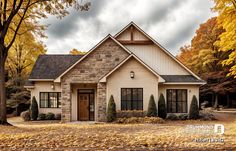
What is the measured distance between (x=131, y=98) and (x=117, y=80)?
1.76 meters

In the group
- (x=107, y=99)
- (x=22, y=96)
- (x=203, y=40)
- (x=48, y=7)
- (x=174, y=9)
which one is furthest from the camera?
(x=203, y=40)

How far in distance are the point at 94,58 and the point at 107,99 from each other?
131 inches

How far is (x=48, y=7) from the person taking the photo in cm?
1895

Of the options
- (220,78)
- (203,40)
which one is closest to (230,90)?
(220,78)

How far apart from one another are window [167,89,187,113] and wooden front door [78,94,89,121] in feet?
21.8

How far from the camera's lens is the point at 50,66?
28.3 meters

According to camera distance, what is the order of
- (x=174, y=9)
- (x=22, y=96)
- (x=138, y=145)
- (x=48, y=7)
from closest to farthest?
(x=138, y=145) → (x=174, y=9) → (x=48, y=7) → (x=22, y=96)

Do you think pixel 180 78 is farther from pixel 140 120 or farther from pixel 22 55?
pixel 22 55

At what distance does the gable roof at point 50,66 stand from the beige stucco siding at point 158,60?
22.3 feet

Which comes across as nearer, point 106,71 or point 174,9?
point 174,9

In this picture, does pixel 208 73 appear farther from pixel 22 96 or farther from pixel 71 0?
pixel 71 0

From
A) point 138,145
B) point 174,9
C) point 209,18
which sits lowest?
point 138,145

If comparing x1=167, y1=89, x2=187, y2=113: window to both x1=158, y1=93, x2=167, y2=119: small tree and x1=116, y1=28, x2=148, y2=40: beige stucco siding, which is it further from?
x1=116, y1=28, x2=148, y2=40: beige stucco siding

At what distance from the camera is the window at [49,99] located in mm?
26641
